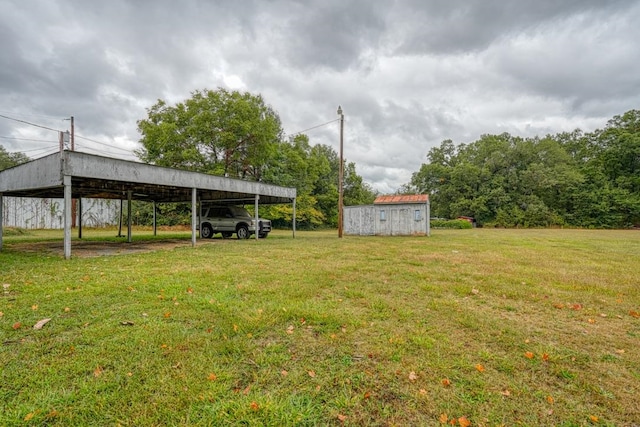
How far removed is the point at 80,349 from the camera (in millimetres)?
2617

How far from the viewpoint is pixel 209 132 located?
23.2 meters

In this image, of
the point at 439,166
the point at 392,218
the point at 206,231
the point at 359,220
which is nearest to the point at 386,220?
the point at 392,218

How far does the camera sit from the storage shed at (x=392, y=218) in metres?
19.5

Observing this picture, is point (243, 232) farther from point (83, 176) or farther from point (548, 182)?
point (548, 182)

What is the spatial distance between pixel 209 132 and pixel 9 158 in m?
26.8

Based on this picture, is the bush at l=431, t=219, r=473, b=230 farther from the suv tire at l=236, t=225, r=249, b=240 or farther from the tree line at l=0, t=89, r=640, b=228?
the suv tire at l=236, t=225, r=249, b=240

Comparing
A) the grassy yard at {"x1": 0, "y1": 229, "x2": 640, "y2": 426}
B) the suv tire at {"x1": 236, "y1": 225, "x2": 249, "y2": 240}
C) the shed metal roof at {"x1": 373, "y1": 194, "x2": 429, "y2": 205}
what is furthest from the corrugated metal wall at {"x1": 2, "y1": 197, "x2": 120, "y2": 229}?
the grassy yard at {"x1": 0, "y1": 229, "x2": 640, "y2": 426}

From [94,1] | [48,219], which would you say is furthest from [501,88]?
[48,219]

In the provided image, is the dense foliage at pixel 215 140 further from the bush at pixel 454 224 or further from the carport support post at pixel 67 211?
the bush at pixel 454 224

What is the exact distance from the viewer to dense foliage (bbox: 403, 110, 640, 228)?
115ft

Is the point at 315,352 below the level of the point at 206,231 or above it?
below

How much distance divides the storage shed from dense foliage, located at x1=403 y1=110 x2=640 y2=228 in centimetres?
2327

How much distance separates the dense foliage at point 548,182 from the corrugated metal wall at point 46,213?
40.4 m

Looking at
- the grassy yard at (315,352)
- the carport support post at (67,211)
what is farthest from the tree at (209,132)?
the grassy yard at (315,352)
